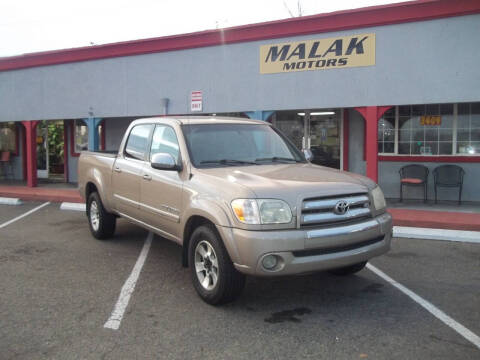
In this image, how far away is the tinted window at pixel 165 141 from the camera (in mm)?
5236

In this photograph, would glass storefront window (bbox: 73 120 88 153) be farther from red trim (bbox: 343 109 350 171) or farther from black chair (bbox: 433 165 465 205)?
black chair (bbox: 433 165 465 205)

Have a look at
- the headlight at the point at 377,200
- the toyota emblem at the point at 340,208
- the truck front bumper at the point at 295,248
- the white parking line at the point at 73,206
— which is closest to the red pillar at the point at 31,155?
the white parking line at the point at 73,206

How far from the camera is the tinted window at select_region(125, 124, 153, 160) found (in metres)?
5.98

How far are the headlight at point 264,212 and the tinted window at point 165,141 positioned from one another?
1.37 metres

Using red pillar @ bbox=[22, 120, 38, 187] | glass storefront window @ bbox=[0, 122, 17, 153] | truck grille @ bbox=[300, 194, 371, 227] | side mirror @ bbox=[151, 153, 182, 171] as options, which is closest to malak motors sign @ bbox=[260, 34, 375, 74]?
truck grille @ bbox=[300, 194, 371, 227]

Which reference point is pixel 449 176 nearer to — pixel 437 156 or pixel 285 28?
pixel 437 156

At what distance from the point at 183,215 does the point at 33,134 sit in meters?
12.0

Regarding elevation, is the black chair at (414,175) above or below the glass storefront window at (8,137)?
below

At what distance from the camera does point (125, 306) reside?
443 cm

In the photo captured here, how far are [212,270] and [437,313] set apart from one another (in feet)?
7.01

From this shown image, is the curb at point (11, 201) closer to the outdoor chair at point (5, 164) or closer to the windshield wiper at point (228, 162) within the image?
the outdoor chair at point (5, 164)

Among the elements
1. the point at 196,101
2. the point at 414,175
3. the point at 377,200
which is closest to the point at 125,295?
the point at 377,200

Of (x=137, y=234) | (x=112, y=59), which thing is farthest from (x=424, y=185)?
(x=112, y=59)

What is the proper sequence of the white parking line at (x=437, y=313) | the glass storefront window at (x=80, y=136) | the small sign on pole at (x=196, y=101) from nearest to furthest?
the white parking line at (x=437, y=313) < the small sign on pole at (x=196, y=101) < the glass storefront window at (x=80, y=136)
